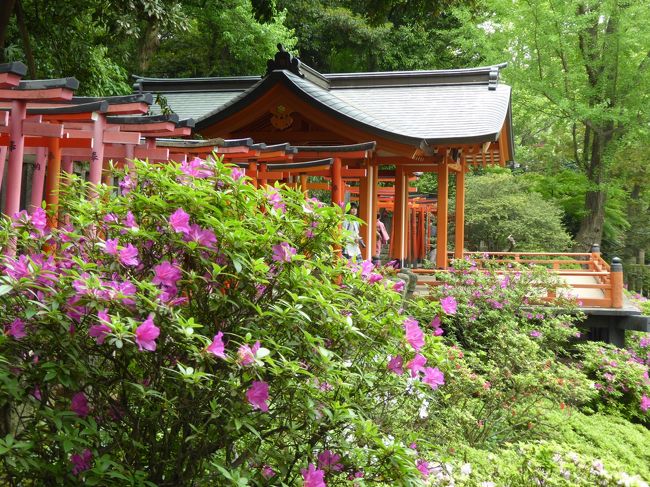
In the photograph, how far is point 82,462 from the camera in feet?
8.44

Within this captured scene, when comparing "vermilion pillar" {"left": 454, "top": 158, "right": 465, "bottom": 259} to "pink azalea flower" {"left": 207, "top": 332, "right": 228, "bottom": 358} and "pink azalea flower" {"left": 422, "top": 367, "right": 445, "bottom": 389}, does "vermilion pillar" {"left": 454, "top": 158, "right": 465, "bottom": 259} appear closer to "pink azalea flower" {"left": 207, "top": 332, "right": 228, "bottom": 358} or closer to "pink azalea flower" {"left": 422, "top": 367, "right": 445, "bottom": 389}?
"pink azalea flower" {"left": 422, "top": 367, "right": 445, "bottom": 389}

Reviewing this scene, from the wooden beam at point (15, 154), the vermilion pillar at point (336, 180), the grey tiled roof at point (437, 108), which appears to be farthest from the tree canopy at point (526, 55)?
the wooden beam at point (15, 154)

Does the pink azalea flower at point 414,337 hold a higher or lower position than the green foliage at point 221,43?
lower

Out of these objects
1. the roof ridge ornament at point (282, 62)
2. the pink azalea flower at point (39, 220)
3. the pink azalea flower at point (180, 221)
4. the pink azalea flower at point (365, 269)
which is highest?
the roof ridge ornament at point (282, 62)

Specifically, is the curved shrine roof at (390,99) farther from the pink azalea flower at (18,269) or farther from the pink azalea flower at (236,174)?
the pink azalea flower at (18,269)

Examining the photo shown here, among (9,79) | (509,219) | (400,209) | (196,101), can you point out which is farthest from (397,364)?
(509,219)

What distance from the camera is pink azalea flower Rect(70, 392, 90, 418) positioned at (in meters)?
2.62

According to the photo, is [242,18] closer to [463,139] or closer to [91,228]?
[463,139]

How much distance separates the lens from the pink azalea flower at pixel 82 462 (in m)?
2.56

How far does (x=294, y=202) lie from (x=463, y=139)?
9.25 metres

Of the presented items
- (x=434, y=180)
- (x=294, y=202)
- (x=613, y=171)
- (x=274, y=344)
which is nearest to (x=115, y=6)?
(x=294, y=202)

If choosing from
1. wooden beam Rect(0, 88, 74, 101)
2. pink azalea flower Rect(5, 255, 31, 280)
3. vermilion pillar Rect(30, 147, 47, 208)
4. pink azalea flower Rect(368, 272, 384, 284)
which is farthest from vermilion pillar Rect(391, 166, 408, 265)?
pink azalea flower Rect(5, 255, 31, 280)

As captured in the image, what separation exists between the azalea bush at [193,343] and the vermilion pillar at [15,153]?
2.24m

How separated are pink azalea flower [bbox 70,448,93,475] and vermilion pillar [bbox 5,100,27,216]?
2.88m
